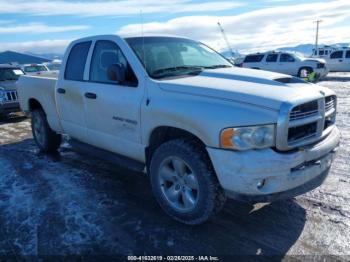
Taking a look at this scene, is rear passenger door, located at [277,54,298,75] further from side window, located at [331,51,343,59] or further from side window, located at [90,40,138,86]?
side window, located at [90,40,138,86]

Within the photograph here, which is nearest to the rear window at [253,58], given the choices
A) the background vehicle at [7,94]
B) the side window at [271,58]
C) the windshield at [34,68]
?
the side window at [271,58]

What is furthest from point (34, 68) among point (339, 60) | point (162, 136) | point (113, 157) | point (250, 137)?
point (339, 60)

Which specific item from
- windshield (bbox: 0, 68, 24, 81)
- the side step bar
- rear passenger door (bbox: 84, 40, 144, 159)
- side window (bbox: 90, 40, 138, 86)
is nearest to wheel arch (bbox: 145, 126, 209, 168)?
rear passenger door (bbox: 84, 40, 144, 159)

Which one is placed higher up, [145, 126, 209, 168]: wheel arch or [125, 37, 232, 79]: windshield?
[125, 37, 232, 79]: windshield

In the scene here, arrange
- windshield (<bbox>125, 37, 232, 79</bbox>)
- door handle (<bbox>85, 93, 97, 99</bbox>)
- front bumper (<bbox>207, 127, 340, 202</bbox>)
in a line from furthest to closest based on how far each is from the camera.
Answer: door handle (<bbox>85, 93, 97, 99</bbox>), windshield (<bbox>125, 37, 232, 79</bbox>), front bumper (<bbox>207, 127, 340, 202</bbox>)

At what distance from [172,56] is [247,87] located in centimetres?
132

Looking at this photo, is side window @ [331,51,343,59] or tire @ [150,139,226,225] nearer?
tire @ [150,139,226,225]

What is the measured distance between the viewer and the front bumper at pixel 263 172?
9.92ft

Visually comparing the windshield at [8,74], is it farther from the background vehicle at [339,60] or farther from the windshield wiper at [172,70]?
the background vehicle at [339,60]

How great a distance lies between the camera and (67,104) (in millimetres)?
5246

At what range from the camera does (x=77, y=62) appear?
16.9ft

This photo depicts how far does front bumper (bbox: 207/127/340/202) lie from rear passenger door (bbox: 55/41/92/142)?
2.44 m

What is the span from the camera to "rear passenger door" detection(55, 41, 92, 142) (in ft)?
16.3

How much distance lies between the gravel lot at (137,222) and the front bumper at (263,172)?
0.53 metres
